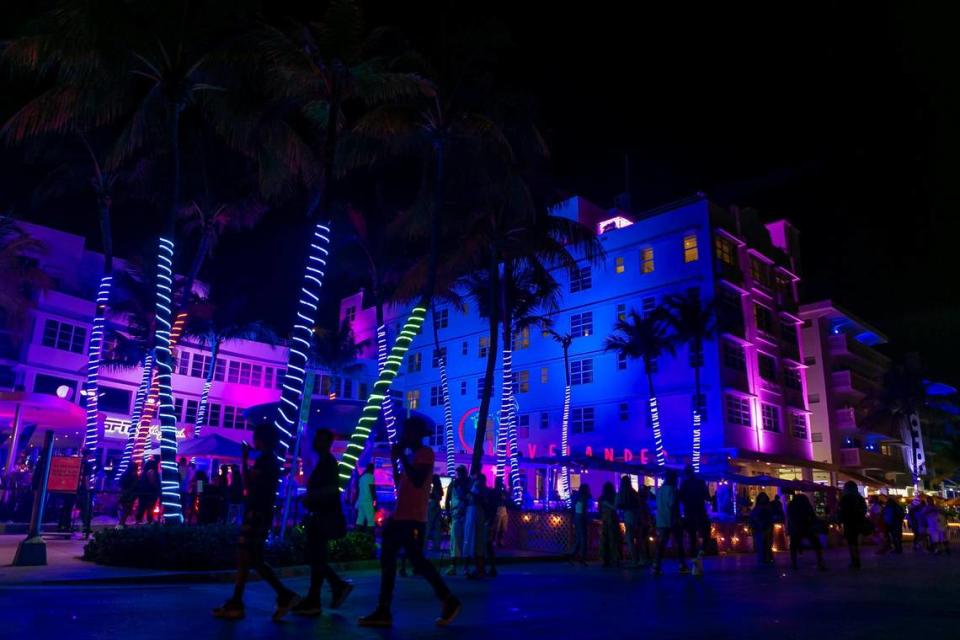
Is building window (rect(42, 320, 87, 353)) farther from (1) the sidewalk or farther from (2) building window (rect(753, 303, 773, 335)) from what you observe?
(2) building window (rect(753, 303, 773, 335))

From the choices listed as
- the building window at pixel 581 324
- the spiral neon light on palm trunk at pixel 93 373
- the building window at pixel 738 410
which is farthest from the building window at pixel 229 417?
the building window at pixel 738 410

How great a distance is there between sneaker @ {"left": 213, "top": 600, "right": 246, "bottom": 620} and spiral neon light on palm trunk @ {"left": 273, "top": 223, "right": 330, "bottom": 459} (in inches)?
252

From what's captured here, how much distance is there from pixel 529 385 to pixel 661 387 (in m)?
9.92

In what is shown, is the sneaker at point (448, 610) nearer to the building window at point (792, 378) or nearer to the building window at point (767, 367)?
the building window at point (767, 367)

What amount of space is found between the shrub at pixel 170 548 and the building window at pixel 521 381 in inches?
1425

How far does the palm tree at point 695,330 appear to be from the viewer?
37.6 m

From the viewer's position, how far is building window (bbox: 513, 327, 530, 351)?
1909 inches

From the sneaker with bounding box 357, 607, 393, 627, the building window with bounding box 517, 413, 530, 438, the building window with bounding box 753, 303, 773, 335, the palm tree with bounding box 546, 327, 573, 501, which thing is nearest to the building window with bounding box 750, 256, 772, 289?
the building window with bounding box 753, 303, 773, 335

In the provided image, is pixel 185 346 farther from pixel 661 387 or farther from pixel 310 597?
pixel 310 597

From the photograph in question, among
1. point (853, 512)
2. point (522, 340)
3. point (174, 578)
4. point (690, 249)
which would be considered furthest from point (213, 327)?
point (853, 512)

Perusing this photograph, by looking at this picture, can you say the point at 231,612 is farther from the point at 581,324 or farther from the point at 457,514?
the point at 581,324

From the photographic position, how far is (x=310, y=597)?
22.9 feet

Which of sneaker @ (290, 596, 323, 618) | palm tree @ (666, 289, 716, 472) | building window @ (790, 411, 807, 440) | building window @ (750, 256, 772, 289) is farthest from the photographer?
building window @ (790, 411, 807, 440)

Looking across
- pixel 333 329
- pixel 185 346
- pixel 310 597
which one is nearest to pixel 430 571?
pixel 310 597
